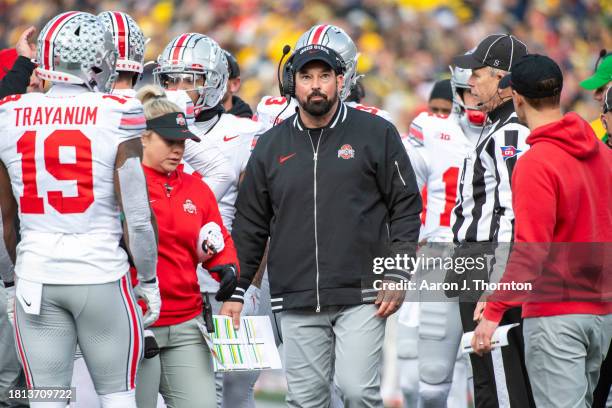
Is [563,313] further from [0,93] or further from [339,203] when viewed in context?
[0,93]

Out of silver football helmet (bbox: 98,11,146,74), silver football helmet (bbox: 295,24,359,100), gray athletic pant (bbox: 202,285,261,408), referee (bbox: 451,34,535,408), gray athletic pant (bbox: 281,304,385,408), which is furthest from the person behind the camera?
silver football helmet (bbox: 295,24,359,100)

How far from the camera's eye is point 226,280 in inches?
191

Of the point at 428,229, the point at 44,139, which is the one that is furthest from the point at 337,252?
the point at 428,229

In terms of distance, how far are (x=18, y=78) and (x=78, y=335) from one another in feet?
6.04

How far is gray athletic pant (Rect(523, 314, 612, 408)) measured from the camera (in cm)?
422

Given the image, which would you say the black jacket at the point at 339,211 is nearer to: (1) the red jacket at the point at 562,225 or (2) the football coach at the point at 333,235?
(2) the football coach at the point at 333,235

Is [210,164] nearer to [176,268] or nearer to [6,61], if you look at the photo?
[176,268]

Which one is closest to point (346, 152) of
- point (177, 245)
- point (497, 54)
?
point (177, 245)

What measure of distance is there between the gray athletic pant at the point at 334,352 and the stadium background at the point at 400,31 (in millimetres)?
5989

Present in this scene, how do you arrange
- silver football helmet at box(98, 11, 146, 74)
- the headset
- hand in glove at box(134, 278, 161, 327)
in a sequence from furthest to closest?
silver football helmet at box(98, 11, 146, 74) < the headset < hand in glove at box(134, 278, 161, 327)

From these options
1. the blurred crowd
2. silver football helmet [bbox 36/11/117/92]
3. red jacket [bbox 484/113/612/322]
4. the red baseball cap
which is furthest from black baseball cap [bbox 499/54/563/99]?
the blurred crowd

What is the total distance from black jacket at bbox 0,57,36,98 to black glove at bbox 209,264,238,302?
149cm

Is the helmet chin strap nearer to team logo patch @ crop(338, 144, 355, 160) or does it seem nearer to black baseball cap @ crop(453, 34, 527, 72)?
black baseball cap @ crop(453, 34, 527, 72)

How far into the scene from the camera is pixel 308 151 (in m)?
5.10
